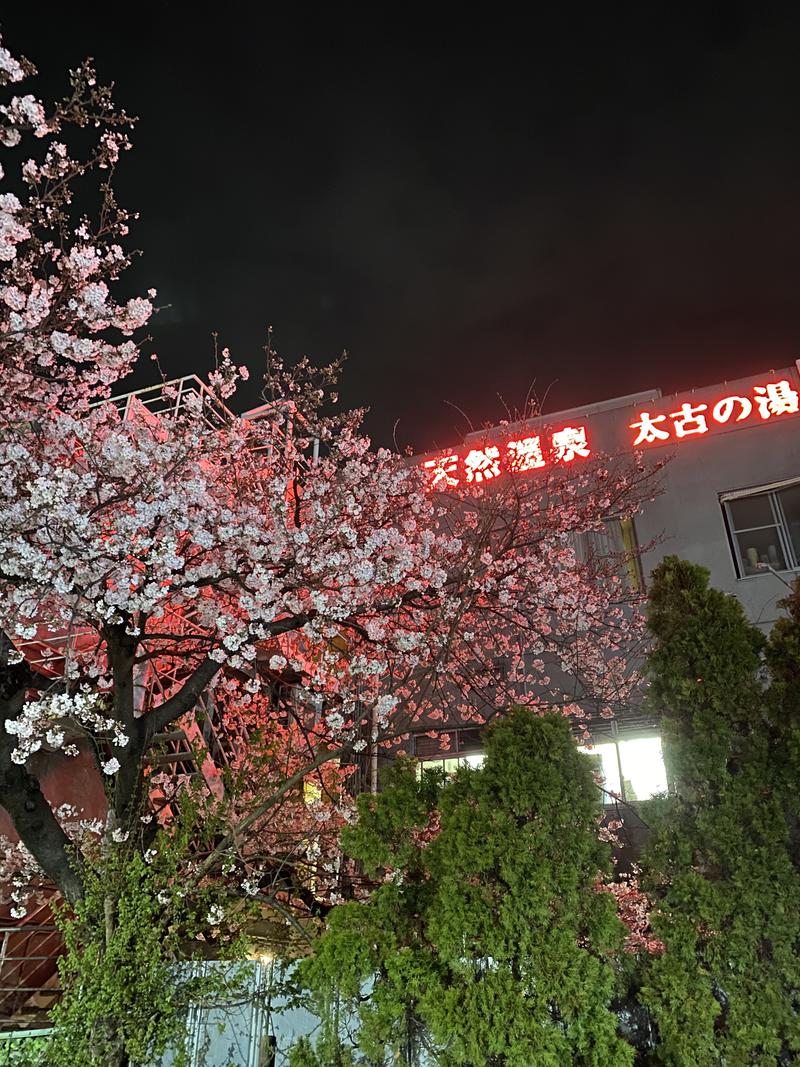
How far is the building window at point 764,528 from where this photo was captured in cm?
1309

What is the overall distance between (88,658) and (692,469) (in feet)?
37.3

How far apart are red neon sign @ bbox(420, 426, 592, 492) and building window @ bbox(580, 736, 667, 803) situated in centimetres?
539

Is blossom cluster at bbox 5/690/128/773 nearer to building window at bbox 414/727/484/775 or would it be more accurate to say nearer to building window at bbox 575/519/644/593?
building window at bbox 414/727/484/775

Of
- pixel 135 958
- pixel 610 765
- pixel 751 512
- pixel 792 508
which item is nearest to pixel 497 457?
pixel 751 512

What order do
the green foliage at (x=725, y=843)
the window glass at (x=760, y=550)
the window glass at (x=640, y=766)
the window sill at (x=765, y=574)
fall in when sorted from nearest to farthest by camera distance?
the green foliage at (x=725, y=843), the window glass at (x=640, y=766), the window sill at (x=765, y=574), the window glass at (x=760, y=550)

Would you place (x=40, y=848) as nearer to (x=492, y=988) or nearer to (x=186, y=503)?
(x=186, y=503)

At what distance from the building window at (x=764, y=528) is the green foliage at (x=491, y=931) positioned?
9.73 m

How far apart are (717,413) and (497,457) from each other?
175 inches

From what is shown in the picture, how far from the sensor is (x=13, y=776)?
19.2ft

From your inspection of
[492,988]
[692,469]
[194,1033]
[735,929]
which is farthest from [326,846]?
[692,469]

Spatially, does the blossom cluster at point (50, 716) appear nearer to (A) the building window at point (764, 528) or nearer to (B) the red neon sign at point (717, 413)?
(A) the building window at point (764, 528)

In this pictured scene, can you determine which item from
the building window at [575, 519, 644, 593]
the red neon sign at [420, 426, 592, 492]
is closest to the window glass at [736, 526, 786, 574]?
the building window at [575, 519, 644, 593]

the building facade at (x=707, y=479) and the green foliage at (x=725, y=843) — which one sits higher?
the building facade at (x=707, y=479)

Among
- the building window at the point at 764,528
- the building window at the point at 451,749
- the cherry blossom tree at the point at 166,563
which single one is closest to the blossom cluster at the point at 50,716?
the cherry blossom tree at the point at 166,563
